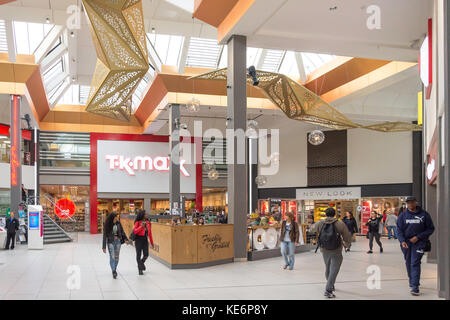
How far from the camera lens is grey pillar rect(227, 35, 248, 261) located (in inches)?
479

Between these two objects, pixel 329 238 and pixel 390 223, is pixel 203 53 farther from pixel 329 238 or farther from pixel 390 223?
pixel 329 238

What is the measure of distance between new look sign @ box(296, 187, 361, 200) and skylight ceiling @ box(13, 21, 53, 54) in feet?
53.0

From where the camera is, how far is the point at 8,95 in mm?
19969

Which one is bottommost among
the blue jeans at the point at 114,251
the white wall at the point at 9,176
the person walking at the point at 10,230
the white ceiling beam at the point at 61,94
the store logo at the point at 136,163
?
the person walking at the point at 10,230

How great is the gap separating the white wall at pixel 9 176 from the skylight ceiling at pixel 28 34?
21.9ft

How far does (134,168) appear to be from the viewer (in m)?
28.5

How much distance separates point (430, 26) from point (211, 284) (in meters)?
7.67

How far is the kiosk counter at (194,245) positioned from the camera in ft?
34.4

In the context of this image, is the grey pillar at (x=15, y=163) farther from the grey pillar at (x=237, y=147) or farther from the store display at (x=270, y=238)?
the store display at (x=270, y=238)

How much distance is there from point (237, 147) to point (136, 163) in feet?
56.9

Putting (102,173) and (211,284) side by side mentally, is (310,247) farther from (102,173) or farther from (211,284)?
(102,173)

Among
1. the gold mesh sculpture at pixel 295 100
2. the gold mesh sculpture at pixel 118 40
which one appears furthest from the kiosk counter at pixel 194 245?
the gold mesh sculpture at pixel 295 100
